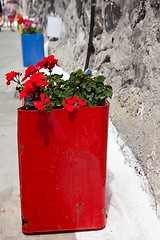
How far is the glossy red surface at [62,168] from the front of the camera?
1868 mm

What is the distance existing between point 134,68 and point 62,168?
157 cm

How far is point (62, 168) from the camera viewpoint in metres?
1.99

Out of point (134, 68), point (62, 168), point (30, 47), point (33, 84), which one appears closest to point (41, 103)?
point (33, 84)

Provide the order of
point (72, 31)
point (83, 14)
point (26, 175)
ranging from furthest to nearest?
point (72, 31)
point (83, 14)
point (26, 175)

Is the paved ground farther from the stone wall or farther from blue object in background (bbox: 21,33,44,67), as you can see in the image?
blue object in background (bbox: 21,33,44,67)

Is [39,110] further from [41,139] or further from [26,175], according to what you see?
[26,175]

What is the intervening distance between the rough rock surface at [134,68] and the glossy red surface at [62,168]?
21.9 inches

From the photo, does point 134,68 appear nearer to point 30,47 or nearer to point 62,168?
point 62,168

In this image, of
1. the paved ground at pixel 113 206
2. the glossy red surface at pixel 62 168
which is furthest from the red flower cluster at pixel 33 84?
the paved ground at pixel 113 206

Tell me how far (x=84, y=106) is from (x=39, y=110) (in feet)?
0.98

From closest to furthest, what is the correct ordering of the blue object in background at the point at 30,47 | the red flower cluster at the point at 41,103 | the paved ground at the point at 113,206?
the red flower cluster at the point at 41,103
the paved ground at the point at 113,206
the blue object in background at the point at 30,47

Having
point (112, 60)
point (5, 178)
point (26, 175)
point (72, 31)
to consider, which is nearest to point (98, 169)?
point (26, 175)

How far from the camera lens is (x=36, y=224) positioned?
2115 mm

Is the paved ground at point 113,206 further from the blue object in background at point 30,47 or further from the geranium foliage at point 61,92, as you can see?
the blue object in background at point 30,47
